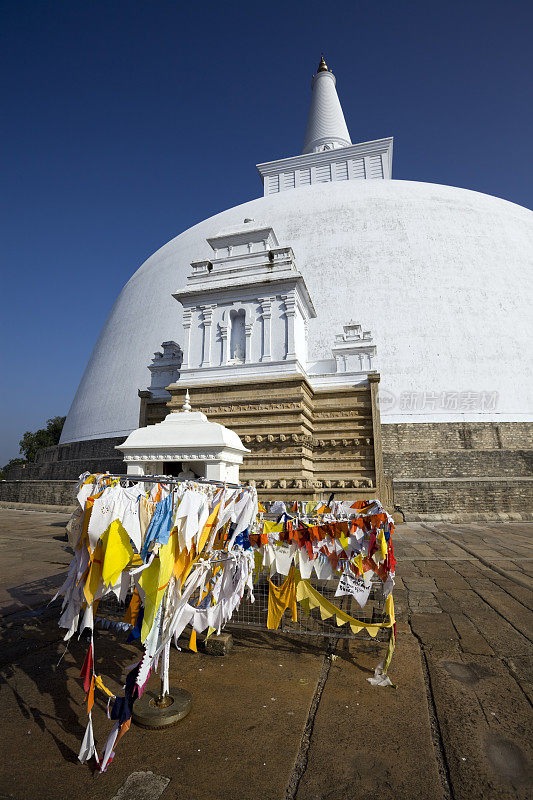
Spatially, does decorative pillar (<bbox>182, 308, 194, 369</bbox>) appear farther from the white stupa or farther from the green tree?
the green tree

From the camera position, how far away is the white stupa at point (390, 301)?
1482cm

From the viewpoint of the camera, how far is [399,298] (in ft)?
53.4

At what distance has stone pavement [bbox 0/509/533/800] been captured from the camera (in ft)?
5.87

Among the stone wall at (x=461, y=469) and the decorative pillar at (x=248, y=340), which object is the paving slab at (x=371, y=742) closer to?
the decorative pillar at (x=248, y=340)

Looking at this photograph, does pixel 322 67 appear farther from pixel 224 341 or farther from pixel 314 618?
pixel 314 618

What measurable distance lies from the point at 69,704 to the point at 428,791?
194cm

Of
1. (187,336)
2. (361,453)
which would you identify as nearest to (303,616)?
(361,453)

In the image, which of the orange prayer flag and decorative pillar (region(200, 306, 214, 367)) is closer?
the orange prayer flag

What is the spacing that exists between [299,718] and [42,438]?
112 ft

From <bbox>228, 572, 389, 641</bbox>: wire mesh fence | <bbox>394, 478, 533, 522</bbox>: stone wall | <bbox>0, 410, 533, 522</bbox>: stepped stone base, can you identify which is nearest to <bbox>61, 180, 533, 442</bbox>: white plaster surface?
<bbox>0, 410, 533, 522</bbox>: stepped stone base

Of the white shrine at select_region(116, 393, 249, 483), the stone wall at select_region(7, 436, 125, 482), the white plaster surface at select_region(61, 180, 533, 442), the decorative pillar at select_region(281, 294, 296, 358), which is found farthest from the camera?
the stone wall at select_region(7, 436, 125, 482)

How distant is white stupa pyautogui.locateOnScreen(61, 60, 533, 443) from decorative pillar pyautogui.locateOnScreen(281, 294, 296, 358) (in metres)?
0.40

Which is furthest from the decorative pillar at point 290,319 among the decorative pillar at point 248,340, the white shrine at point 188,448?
the white shrine at point 188,448

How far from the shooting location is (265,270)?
11.4 meters
